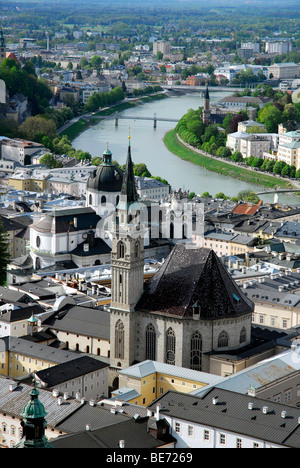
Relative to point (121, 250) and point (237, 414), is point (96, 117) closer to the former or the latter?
point (121, 250)

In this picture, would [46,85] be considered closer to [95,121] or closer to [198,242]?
[95,121]

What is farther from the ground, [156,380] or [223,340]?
[223,340]

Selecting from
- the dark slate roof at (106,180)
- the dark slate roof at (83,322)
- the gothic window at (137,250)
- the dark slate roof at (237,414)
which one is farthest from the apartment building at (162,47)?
the dark slate roof at (237,414)

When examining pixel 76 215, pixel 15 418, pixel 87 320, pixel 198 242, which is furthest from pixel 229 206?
pixel 15 418

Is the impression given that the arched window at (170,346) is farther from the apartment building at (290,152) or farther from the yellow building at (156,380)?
the apartment building at (290,152)

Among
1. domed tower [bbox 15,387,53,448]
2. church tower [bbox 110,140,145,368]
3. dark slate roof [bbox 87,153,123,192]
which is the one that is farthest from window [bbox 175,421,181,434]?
dark slate roof [bbox 87,153,123,192]

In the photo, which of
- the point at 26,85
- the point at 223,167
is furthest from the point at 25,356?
the point at 26,85

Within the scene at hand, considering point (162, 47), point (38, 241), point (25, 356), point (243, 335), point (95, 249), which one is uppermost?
point (243, 335)

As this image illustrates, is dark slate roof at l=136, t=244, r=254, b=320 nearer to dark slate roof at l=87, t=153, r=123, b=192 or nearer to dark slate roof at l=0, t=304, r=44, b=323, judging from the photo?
dark slate roof at l=0, t=304, r=44, b=323
